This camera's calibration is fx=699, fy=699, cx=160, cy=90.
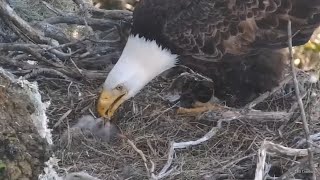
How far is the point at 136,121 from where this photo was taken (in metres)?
3.72

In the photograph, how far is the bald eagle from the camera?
366cm

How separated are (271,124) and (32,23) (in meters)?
1.61

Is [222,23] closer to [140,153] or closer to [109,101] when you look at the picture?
[109,101]

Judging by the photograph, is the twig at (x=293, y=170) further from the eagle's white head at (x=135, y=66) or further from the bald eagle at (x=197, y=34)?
the eagle's white head at (x=135, y=66)

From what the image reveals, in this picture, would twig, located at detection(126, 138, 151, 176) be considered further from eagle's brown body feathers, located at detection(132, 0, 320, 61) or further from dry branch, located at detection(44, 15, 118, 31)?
dry branch, located at detection(44, 15, 118, 31)

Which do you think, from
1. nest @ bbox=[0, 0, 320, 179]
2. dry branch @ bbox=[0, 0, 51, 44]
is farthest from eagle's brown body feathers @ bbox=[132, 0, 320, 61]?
dry branch @ bbox=[0, 0, 51, 44]

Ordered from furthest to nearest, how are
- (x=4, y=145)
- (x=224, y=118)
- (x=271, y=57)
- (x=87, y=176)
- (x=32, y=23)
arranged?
(x=32, y=23) → (x=271, y=57) → (x=224, y=118) → (x=87, y=176) → (x=4, y=145)

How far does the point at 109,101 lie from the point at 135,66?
0.27m

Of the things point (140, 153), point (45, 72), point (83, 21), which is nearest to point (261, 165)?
point (140, 153)

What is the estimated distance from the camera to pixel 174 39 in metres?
3.69

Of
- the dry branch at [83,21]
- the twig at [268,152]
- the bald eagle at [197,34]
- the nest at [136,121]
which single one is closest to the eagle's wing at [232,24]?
the bald eagle at [197,34]

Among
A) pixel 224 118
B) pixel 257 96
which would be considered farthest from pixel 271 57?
pixel 224 118

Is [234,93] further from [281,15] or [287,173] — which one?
[287,173]

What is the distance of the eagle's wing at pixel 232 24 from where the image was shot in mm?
3648
